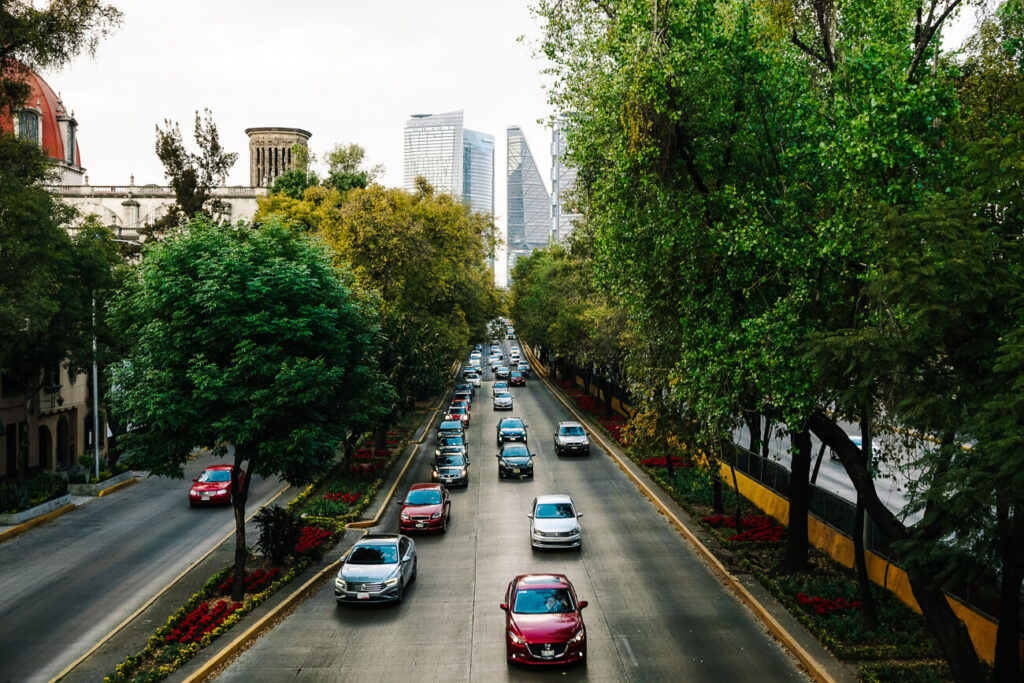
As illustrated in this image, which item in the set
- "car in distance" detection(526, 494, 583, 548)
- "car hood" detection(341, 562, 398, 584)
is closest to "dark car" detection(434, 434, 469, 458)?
"car in distance" detection(526, 494, 583, 548)

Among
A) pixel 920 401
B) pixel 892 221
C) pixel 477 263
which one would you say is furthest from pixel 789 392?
pixel 477 263

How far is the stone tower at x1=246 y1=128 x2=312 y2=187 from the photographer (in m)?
109

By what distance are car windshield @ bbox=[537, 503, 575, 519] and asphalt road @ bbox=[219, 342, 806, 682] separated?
111 cm

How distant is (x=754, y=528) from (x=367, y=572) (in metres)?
12.4

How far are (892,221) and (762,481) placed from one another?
18369 mm

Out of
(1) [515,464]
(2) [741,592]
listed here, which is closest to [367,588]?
(2) [741,592]

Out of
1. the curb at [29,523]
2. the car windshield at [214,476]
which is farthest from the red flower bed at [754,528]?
the curb at [29,523]

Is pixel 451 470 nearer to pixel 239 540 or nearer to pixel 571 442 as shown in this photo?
pixel 571 442

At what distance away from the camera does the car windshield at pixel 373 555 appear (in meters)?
18.9

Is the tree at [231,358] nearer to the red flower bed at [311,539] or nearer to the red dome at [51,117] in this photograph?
the red flower bed at [311,539]

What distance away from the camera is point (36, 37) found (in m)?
16.8

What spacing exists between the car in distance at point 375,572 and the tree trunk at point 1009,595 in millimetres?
11879

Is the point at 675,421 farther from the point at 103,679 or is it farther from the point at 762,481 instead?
the point at 103,679

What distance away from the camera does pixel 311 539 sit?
2380 centimetres
